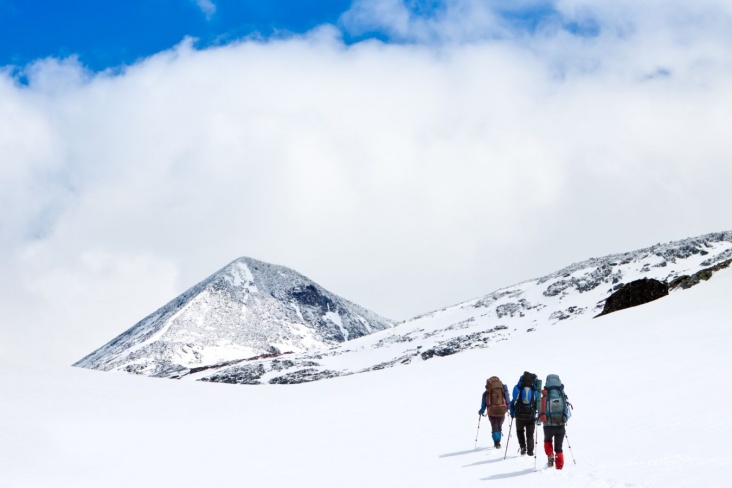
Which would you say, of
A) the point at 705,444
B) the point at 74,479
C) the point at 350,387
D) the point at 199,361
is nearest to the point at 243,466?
the point at 74,479

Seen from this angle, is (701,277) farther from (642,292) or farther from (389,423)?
(389,423)

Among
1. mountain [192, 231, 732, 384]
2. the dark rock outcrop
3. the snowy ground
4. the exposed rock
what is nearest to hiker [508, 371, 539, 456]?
the snowy ground

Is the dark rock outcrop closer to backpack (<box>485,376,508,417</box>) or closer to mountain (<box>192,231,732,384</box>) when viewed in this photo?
backpack (<box>485,376,508,417</box>)

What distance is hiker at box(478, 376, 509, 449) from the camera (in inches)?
639

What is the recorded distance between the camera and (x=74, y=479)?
17938 millimetres

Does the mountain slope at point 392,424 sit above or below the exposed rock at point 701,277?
below

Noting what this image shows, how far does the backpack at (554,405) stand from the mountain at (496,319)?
86543mm

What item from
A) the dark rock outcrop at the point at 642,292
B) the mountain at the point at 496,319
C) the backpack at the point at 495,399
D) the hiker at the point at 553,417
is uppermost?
the mountain at the point at 496,319

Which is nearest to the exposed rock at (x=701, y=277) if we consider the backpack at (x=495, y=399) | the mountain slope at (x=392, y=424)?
the mountain slope at (x=392, y=424)

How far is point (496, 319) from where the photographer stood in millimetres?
129250

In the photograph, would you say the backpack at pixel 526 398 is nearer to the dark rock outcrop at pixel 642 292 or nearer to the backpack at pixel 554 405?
the backpack at pixel 554 405

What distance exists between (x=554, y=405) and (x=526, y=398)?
5.52 feet

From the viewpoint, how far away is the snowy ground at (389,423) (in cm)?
1331

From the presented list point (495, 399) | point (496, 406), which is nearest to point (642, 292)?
point (495, 399)
